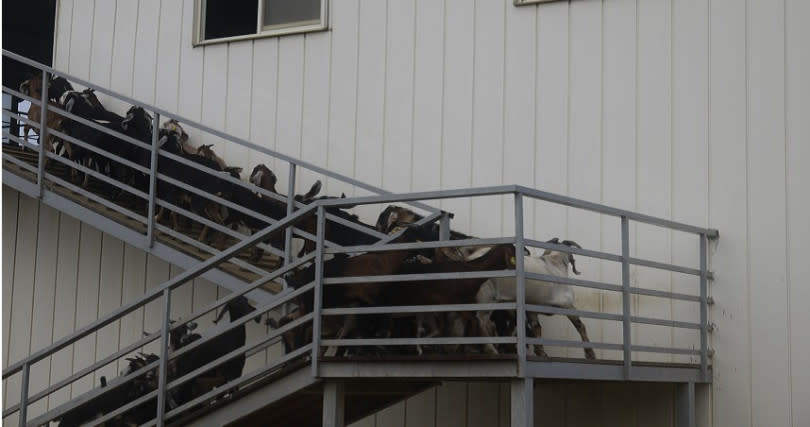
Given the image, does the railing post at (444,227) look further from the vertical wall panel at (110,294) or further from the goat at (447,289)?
the vertical wall panel at (110,294)

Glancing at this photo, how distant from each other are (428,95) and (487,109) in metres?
0.63

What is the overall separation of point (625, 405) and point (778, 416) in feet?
3.98

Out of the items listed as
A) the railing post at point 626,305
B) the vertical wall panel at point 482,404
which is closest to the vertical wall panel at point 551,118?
the vertical wall panel at point 482,404

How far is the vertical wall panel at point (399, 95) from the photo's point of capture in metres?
9.73

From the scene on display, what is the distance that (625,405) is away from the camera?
8.59m

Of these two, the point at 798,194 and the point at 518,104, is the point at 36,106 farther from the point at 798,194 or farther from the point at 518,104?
the point at 798,194

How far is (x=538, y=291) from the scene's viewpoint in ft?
24.9

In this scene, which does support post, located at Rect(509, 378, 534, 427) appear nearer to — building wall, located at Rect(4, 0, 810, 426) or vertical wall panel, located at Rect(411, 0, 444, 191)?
building wall, located at Rect(4, 0, 810, 426)

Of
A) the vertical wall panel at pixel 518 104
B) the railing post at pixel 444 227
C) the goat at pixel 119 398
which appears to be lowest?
the goat at pixel 119 398

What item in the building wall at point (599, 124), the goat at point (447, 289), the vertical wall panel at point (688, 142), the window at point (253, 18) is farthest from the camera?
the window at point (253, 18)

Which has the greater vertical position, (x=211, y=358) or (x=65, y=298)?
(x=65, y=298)

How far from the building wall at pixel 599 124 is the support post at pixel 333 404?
7.94 feet

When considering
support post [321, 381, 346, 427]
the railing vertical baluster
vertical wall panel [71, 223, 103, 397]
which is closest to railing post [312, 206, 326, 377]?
support post [321, 381, 346, 427]

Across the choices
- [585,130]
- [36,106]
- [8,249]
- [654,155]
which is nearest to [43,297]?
[8,249]
